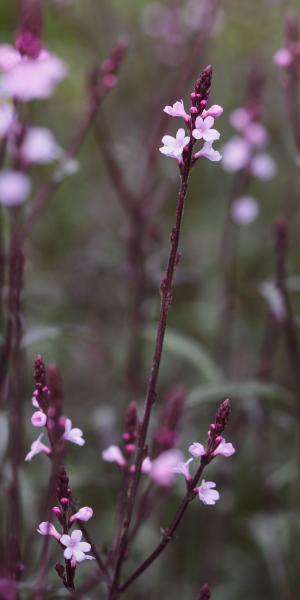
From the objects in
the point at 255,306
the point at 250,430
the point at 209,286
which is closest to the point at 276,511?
the point at 250,430

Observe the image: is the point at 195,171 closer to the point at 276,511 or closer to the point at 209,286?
the point at 209,286

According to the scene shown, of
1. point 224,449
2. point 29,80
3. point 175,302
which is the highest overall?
point 175,302

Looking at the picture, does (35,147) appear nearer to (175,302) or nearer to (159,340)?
(159,340)

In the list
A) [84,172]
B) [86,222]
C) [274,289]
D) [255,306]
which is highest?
[84,172]

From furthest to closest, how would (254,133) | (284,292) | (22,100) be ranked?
(254,133) < (284,292) < (22,100)

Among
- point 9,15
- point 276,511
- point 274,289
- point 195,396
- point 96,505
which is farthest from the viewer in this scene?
point 9,15

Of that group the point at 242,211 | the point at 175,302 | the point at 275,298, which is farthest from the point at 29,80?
the point at 175,302

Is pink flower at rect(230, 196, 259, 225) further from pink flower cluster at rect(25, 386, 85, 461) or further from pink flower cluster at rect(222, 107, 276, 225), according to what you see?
pink flower cluster at rect(25, 386, 85, 461)
